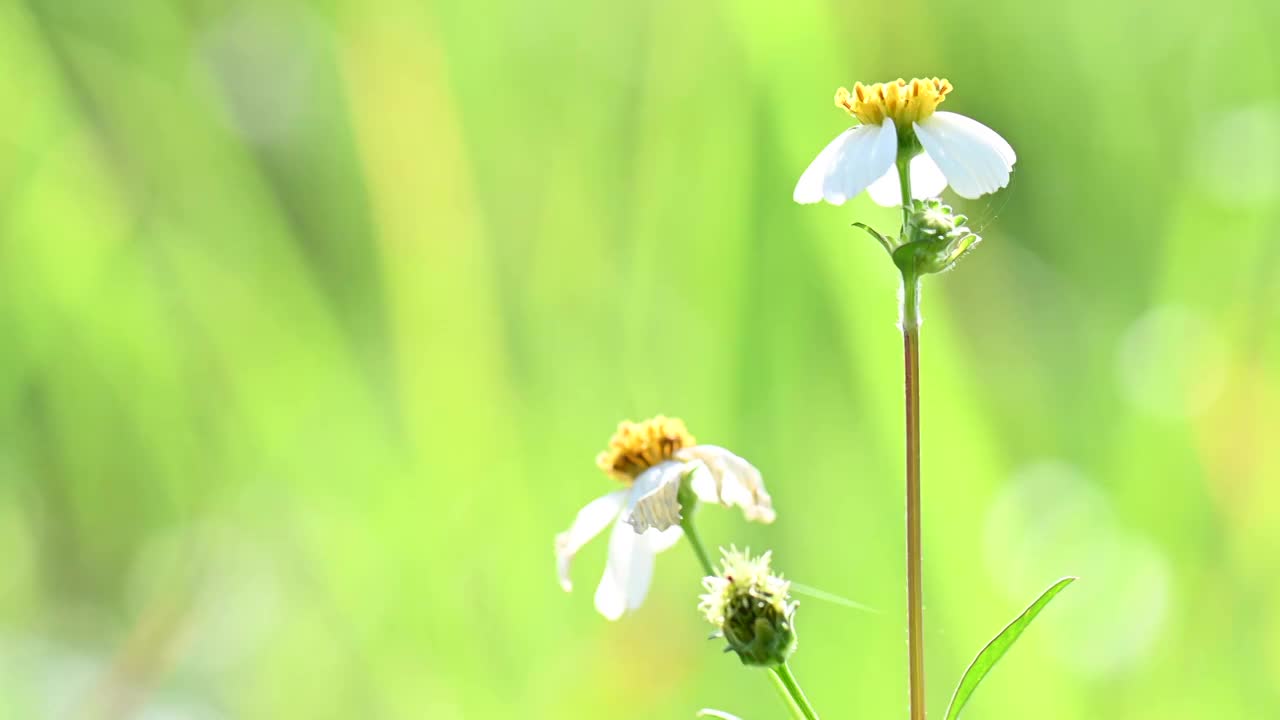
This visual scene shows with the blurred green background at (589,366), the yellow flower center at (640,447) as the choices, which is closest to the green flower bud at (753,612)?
the yellow flower center at (640,447)

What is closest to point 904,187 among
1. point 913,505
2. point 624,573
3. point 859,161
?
point 859,161

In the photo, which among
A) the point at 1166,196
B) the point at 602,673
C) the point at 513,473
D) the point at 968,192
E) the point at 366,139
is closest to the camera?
the point at 968,192

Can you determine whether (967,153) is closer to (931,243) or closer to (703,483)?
(931,243)

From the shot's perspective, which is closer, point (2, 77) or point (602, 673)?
point (602, 673)

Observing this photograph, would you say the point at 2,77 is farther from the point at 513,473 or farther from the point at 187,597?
the point at 513,473

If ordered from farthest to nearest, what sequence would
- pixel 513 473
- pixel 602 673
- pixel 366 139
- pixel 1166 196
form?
1. pixel 1166 196
2. pixel 366 139
3. pixel 513 473
4. pixel 602 673

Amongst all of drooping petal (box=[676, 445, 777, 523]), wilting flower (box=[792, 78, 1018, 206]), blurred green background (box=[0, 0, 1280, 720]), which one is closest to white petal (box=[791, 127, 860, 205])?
wilting flower (box=[792, 78, 1018, 206])

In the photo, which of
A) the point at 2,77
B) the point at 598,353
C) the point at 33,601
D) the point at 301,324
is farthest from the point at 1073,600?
the point at 2,77

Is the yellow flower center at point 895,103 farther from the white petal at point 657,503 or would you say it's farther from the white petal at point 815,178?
the white petal at point 657,503
